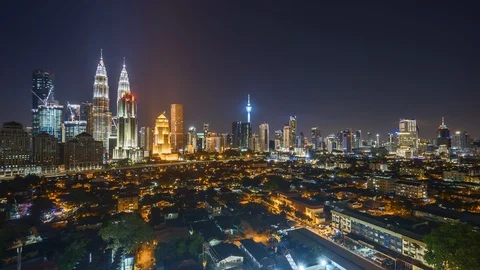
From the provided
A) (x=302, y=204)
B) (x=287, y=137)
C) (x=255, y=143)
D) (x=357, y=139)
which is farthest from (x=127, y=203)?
(x=357, y=139)

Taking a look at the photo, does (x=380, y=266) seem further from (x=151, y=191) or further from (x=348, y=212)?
(x=151, y=191)

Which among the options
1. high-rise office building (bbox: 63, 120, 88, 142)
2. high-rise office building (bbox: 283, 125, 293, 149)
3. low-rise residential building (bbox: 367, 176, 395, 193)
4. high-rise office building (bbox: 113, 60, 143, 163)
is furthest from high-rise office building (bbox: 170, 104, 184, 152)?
low-rise residential building (bbox: 367, 176, 395, 193)

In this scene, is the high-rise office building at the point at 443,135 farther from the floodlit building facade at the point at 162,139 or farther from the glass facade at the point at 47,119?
the glass facade at the point at 47,119

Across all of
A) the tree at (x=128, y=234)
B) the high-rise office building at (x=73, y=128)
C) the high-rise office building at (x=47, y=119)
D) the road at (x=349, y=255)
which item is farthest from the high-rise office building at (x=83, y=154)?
the road at (x=349, y=255)

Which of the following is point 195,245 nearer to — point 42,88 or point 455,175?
point 455,175

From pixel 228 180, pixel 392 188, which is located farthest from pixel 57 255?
pixel 392 188

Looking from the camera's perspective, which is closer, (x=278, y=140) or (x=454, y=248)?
(x=454, y=248)
